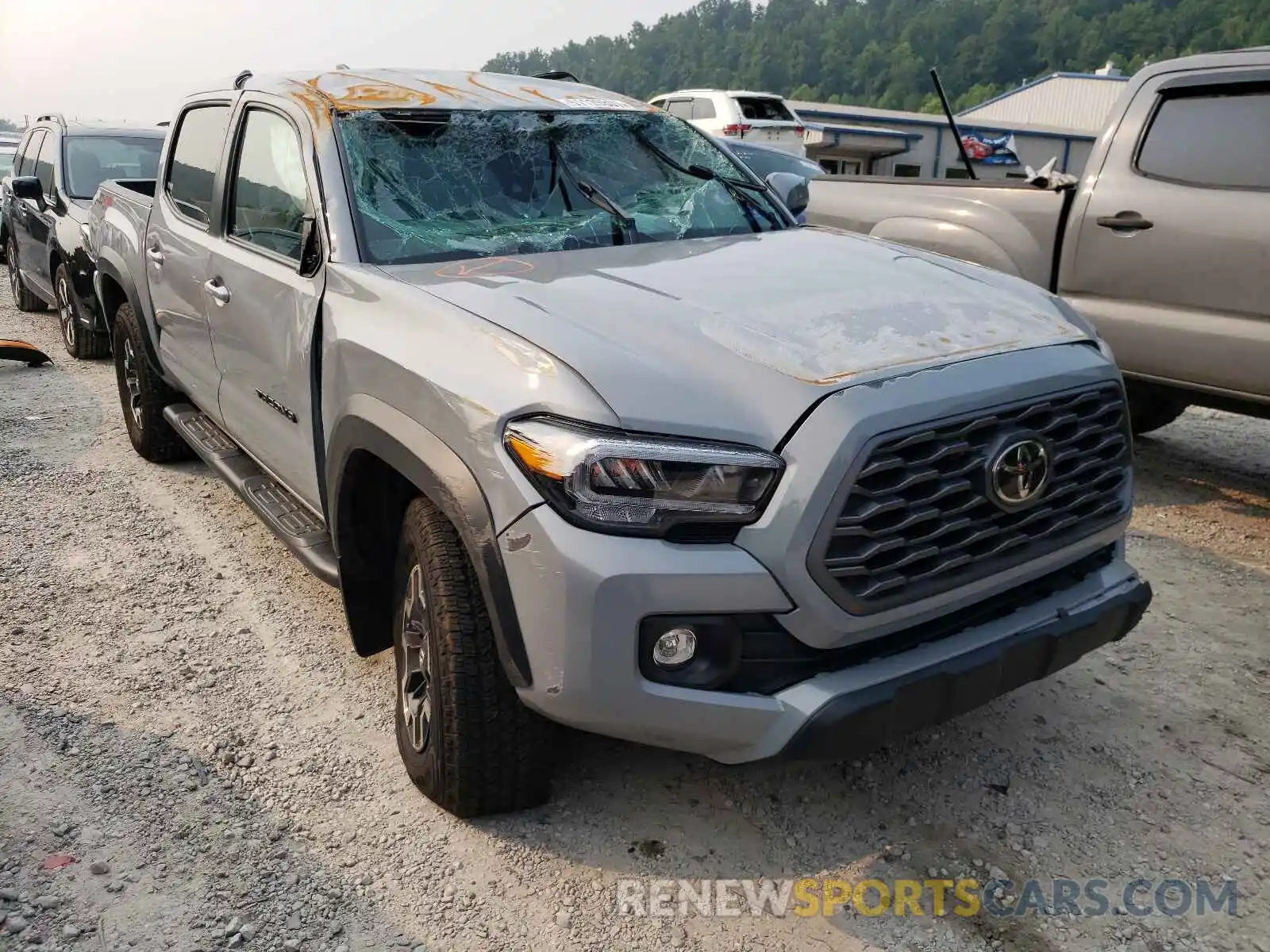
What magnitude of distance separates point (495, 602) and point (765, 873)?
97 cm

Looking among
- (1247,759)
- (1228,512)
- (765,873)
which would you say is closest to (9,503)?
(765,873)

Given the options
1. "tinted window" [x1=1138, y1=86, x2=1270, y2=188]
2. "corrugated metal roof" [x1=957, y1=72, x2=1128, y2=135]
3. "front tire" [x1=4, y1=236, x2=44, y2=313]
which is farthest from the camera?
"corrugated metal roof" [x1=957, y1=72, x2=1128, y2=135]

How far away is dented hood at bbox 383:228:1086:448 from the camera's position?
85.7 inches

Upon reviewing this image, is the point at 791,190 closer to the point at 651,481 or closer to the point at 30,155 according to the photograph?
the point at 651,481

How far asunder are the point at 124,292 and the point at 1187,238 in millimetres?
5031

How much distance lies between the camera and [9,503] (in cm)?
503

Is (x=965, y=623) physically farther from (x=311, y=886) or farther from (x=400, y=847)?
(x=311, y=886)

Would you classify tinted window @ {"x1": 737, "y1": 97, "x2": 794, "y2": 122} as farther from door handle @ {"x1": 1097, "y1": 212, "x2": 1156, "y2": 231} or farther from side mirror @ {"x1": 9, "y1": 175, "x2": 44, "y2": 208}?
door handle @ {"x1": 1097, "y1": 212, "x2": 1156, "y2": 231}

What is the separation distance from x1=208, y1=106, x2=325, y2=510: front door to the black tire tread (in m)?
7.98

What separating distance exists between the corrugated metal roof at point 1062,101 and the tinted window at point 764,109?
29.0 meters

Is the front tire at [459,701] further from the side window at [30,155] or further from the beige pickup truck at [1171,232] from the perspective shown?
the side window at [30,155]

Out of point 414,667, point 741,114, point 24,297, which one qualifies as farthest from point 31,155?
point 741,114

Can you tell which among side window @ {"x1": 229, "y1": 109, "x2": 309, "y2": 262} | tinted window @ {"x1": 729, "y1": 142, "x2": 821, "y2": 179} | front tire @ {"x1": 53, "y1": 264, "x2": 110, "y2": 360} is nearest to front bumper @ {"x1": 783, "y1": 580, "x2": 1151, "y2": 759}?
side window @ {"x1": 229, "y1": 109, "x2": 309, "y2": 262}

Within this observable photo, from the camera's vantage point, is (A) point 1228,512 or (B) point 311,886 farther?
(A) point 1228,512
